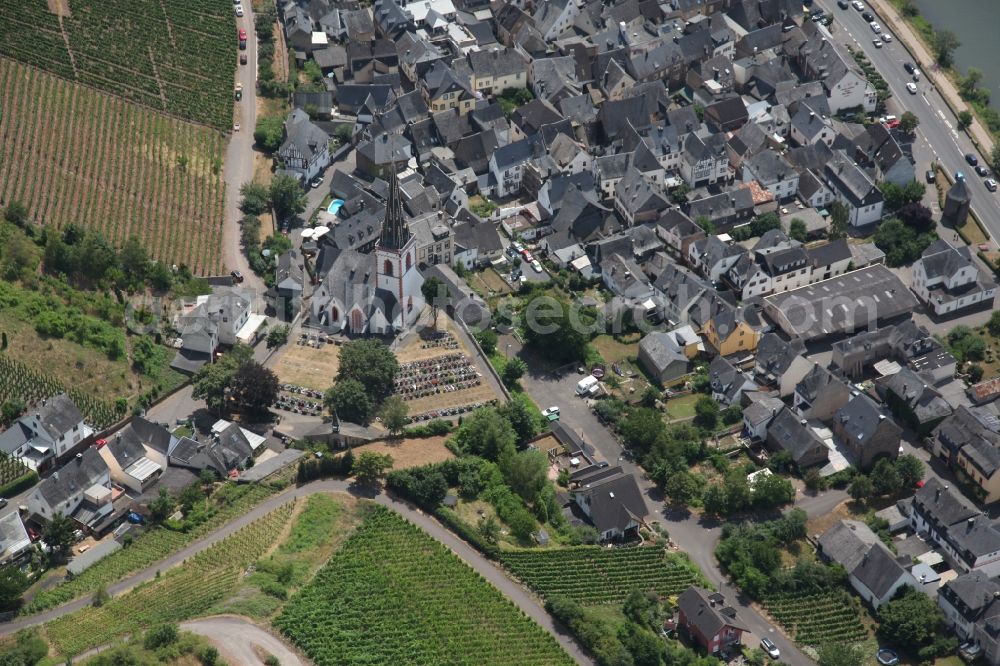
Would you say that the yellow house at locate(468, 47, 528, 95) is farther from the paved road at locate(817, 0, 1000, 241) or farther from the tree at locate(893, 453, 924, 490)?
the tree at locate(893, 453, 924, 490)

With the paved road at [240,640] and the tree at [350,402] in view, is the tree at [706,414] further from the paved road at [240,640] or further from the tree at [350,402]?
the paved road at [240,640]

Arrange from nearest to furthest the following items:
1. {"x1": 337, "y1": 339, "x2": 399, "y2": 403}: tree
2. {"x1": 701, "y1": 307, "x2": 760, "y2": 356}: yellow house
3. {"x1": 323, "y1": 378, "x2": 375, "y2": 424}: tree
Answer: {"x1": 323, "y1": 378, "x2": 375, "y2": 424}: tree → {"x1": 337, "y1": 339, "x2": 399, "y2": 403}: tree → {"x1": 701, "y1": 307, "x2": 760, "y2": 356}: yellow house

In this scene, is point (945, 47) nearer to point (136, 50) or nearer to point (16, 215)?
point (136, 50)

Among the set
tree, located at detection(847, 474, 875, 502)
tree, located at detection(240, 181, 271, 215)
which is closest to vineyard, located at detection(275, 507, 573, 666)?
tree, located at detection(847, 474, 875, 502)

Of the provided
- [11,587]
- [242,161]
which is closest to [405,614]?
[11,587]

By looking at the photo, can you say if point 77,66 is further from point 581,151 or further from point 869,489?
point 869,489

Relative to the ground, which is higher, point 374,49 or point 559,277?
point 374,49

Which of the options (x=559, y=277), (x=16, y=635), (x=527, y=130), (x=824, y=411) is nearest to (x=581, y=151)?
(x=527, y=130)
